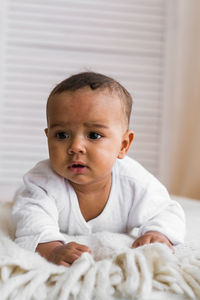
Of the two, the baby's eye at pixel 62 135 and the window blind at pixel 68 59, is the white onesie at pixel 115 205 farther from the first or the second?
the window blind at pixel 68 59

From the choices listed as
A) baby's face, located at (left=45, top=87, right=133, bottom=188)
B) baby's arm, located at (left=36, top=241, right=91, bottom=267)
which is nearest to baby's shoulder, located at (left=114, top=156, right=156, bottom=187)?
baby's face, located at (left=45, top=87, right=133, bottom=188)

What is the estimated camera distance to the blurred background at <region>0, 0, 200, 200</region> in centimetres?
235

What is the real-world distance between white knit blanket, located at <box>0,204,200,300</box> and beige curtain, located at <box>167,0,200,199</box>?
148 centimetres

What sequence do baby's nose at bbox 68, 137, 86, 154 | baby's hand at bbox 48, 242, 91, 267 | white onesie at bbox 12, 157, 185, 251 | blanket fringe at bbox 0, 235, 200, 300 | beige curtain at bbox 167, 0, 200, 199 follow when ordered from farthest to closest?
1. beige curtain at bbox 167, 0, 200, 199
2. white onesie at bbox 12, 157, 185, 251
3. baby's nose at bbox 68, 137, 86, 154
4. baby's hand at bbox 48, 242, 91, 267
5. blanket fringe at bbox 0, 235, 200, 300

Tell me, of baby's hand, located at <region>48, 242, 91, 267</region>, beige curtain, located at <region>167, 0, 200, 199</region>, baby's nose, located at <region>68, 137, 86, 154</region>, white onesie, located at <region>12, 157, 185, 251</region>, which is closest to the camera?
baby's hand, located at <region>48, 242, 91, 267</region>

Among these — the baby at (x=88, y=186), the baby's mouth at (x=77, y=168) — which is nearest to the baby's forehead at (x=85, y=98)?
the baby at (x=88, y=186)

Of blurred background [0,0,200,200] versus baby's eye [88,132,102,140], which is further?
blurred background [0,0,200,200]

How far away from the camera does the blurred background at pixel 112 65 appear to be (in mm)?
2348

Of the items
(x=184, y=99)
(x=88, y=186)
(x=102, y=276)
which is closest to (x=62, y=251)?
(x=102, y=276)

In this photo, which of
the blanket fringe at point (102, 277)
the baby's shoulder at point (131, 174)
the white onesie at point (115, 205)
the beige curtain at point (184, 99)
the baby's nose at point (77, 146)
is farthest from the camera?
the beige curtain at point (184, 99)

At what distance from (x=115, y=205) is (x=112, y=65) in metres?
1.32

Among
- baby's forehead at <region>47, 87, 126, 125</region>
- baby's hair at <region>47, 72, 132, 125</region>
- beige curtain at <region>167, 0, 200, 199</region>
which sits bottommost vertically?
beige curtain at <region>167, 0, 200, 199</region>

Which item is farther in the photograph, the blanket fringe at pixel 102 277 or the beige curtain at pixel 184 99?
the beige curtain at pixel 184 99

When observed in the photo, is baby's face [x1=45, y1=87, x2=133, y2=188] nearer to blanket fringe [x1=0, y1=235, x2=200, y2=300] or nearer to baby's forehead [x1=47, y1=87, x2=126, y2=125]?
baby's forehead [x1=47, y1=87, x2=126, y2=125]
